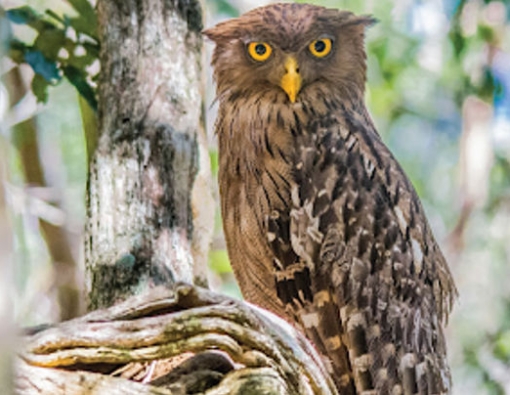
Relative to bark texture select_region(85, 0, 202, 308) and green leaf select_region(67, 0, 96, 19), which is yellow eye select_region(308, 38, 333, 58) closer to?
bark texture select_region(85, 0, 202, 308)

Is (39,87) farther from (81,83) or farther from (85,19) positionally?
(85,19)

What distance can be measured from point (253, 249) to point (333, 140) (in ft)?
1.47

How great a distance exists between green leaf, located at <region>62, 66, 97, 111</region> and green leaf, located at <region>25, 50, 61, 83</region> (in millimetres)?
60

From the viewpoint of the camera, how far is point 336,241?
2.42 m

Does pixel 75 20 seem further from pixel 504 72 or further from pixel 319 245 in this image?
pixel 504 72

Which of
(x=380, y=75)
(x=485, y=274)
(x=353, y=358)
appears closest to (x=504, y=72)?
(x=380, y=75)

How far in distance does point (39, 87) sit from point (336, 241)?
1.24 m

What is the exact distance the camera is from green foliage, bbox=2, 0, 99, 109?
2.67 metres

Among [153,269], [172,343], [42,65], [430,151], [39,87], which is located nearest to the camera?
[172,343]

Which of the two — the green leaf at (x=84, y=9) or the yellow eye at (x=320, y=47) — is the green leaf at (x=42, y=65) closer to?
the green leaf at (x=84, y=9)

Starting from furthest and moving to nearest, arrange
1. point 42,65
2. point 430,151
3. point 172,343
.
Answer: point 430,151
point 42,65
point 172,343

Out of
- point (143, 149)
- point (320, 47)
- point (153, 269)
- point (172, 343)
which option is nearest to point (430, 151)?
point (320, 47)

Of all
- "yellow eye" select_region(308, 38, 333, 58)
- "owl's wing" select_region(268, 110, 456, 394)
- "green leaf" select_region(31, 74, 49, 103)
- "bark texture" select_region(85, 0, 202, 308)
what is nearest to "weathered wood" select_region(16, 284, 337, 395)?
"bark texture" select_region(85, 0, 202, 308)

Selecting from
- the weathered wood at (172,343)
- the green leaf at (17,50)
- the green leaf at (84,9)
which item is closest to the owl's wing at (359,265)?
the weathered wood at (172,343)
